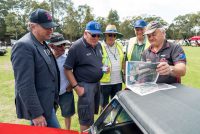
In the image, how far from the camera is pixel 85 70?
10.6 ft


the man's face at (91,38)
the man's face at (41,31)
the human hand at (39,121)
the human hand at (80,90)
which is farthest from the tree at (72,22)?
the human hand at (39,121)

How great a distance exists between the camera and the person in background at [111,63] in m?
4.05

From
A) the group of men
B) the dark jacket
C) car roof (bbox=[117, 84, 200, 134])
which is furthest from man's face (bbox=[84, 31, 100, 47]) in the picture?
car roof (bbox=[117, 84, 200, 134])

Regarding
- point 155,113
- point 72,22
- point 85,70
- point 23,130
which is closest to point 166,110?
point 155,113

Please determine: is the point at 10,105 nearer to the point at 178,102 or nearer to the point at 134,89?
the point at 134,89

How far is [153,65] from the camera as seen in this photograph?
2182mm

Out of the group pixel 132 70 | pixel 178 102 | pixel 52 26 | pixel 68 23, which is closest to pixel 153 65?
pixel 132 70

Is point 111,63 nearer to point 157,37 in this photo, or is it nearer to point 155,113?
point 157,37

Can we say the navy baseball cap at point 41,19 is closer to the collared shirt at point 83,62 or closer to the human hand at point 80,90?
the collared shirt at point 83,62

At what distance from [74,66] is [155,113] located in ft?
6.26

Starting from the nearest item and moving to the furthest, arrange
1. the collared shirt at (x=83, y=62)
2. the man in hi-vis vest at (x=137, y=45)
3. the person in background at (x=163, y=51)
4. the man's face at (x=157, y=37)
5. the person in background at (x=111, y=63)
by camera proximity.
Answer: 1. the person in background at (x=163, y=51)
2. the man's face at (x=157, y=37)
3. the collared shirt at (x=83, y=62)
4. the person in background at (x=111, y=63)
5. the man in hi-vis vest at (x=137, y=45)

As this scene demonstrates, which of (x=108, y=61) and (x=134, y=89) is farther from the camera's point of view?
(x=108, y=61)

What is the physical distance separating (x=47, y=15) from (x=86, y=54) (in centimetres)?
92

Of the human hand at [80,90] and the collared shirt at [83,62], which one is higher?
the collared shirt at [83,62]
